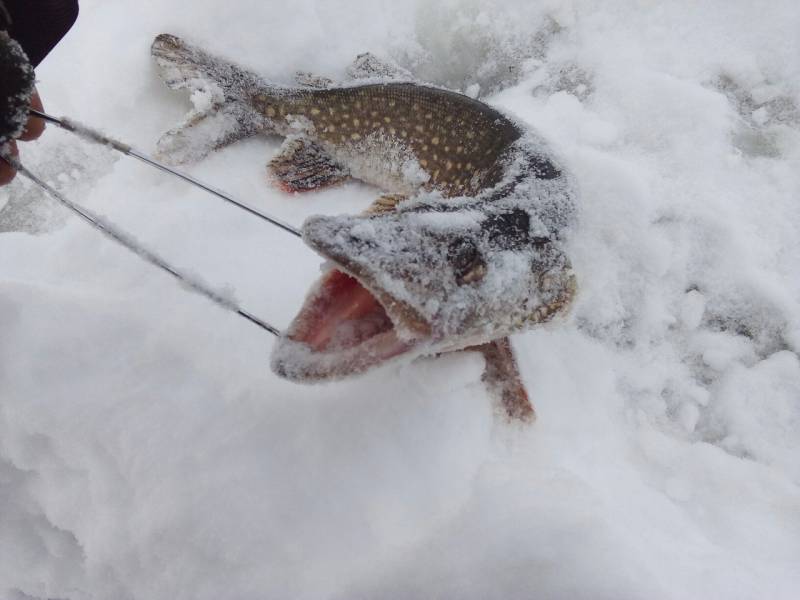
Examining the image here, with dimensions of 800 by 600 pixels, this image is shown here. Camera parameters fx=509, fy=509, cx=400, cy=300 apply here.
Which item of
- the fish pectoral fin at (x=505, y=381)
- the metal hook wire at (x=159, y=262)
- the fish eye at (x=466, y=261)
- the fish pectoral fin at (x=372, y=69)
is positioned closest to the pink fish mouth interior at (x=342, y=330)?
the metal hook wire at (x=159, y=262)

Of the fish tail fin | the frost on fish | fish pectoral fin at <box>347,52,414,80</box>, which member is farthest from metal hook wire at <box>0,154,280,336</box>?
fish pectoral fin at <box>347,52,414,80</box>

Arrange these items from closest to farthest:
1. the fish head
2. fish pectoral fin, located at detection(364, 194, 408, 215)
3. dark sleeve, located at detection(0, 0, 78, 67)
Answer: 1. the fish head
2. dark sleeve, located at detection(0, 0, 78, 67)
3. fish pectoral fin, located at detection(364, 194, 408, 215)

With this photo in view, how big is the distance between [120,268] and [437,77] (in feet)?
6.91

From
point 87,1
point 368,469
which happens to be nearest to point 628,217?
point 368,469

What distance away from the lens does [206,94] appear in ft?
8.29

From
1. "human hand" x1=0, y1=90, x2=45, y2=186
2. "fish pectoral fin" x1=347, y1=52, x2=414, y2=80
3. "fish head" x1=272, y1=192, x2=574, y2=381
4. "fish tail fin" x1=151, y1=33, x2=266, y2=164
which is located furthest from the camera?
"fish pectoral fin" x1=347, y1=52, x2=414, y2=80

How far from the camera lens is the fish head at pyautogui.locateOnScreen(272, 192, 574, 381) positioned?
1229 mm

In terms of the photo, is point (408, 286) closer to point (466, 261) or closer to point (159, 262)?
point (466, 261)

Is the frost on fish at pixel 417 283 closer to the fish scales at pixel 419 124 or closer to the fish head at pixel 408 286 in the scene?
the fish head at pixel 408 286

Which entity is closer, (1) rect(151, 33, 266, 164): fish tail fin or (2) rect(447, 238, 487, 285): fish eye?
(2) rect(447, 238, 487, 285): fish eye

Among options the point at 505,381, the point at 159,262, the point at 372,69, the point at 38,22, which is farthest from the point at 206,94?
the point at 505,381

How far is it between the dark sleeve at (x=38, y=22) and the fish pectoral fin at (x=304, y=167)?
95 cm

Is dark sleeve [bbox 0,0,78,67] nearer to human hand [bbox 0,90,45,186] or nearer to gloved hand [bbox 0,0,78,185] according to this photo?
gloved hand [bbox 0,0,78,185]

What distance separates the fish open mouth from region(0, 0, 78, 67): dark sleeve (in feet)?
5.08
